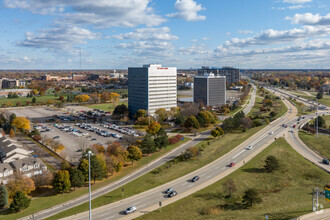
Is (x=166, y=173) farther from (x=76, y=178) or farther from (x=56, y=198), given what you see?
(x=56, y=198)

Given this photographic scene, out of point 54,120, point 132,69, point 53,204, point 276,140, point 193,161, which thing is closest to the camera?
point 53,204

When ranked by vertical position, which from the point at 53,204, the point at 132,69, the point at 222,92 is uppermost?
the point at 132,69

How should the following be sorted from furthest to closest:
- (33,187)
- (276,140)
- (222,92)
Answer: (222,92) < (276,140) < (33,187)

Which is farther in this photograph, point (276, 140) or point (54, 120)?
point (54, 120)

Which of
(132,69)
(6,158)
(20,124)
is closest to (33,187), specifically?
(6,158)

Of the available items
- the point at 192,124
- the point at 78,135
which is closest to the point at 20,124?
the point at 78,135

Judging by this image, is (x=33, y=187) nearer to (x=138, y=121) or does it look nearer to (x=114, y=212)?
(x=114, y=212)

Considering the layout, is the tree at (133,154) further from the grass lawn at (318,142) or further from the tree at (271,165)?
the grass lawn at (318,142)
